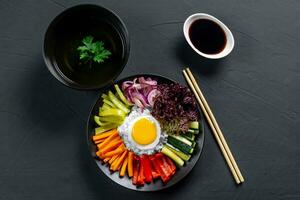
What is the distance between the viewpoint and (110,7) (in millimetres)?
2189

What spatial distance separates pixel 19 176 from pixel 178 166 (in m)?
0.80

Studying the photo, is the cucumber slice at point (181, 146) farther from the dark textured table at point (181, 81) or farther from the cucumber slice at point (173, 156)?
the dark textured table at point (181, 81)

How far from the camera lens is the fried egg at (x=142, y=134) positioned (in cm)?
197

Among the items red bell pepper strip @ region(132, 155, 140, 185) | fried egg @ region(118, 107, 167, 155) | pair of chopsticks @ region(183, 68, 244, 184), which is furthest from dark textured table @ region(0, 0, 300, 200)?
fried egg @ region(118, 107, 167, 155)

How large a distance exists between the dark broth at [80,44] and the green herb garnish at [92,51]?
0.02 m

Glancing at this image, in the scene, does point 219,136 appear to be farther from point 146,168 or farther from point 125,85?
point 125,85

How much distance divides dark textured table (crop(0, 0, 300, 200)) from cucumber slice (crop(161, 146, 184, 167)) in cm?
17

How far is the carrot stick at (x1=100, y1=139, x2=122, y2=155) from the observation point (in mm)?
1969

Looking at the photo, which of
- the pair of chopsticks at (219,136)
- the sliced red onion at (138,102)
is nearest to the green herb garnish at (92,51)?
the sliced red onion at (138,102)

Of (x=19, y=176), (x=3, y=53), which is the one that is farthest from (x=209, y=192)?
(x=3, y=53)

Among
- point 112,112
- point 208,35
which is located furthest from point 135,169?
point 208,35

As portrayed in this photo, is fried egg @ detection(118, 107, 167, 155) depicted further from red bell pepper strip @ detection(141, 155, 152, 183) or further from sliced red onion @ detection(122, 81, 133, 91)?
sliced red onion @ detection(122, 81, 133, 91)

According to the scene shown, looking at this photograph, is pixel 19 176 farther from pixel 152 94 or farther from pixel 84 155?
pixel 152 94

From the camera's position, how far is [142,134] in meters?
1.97
